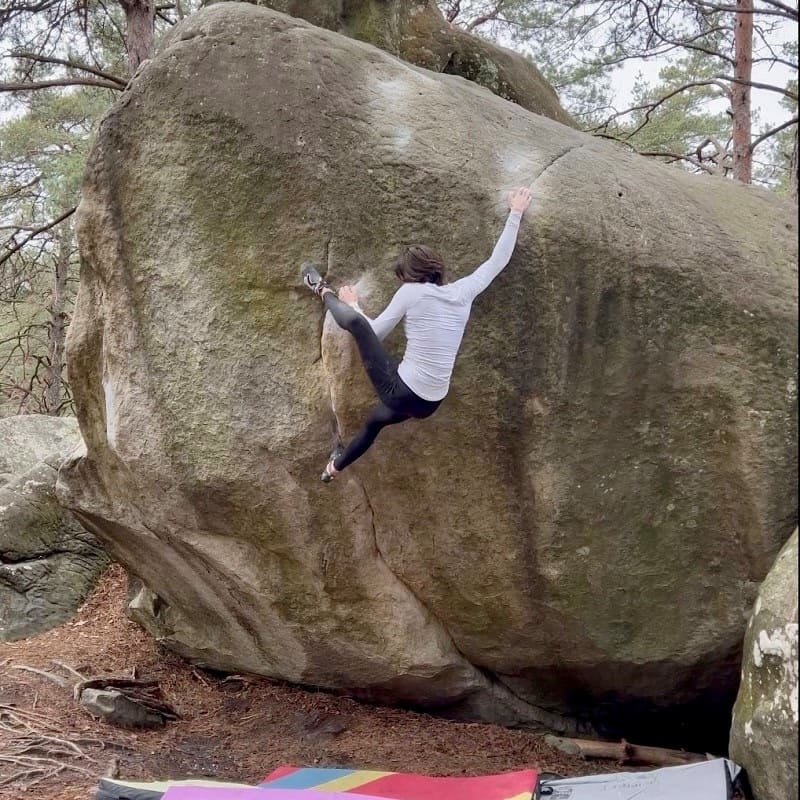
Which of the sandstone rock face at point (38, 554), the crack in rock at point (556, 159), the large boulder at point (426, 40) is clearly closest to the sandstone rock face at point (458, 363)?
the crack in rock at point (556, 159)

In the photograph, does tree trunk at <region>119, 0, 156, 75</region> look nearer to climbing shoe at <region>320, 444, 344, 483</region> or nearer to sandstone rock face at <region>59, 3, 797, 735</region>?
sandstone rock face at <region>59, 3, 797, 735</region>

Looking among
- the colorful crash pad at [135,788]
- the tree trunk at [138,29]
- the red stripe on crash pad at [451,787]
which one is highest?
the tree trunk at [138,29]

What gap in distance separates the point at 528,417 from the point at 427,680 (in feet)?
7.13

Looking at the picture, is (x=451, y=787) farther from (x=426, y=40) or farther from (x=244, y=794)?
(x=426, y=40)

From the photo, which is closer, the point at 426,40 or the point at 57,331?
the point at 426,40

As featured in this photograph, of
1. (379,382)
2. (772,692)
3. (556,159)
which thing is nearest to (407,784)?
(772,692)

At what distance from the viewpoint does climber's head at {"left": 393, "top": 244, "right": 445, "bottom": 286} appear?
4.47 metres

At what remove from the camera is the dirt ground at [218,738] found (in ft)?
17.1

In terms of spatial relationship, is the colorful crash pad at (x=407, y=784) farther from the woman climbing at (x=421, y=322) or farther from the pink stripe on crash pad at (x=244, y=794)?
the woman climbing at (x=421, y=322)

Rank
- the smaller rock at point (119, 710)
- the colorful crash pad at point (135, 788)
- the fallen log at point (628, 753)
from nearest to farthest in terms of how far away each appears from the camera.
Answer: the colorful crash pad at point (135, 788) < the fallen log at point (628, 753) < the smaller rock at point (119, 710)

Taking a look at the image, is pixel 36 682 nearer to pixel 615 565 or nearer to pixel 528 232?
pixel 615 565

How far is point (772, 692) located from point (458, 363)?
2406 mm

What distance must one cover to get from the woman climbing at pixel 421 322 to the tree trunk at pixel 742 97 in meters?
7.05

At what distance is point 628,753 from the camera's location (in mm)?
5547
